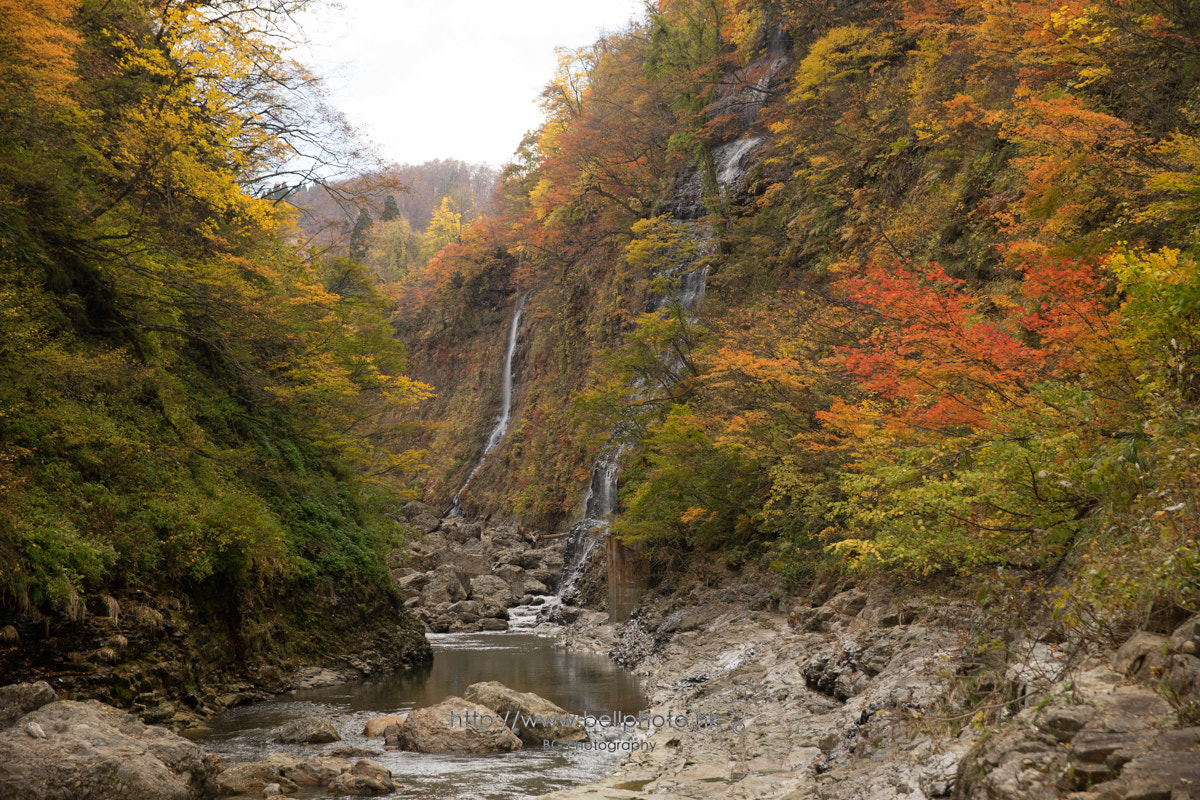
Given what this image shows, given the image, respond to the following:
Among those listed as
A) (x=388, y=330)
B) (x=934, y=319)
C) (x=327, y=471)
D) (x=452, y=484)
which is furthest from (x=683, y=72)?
(x=452, y=484)

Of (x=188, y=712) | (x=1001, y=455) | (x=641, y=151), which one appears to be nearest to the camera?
(x=1001, y=455)

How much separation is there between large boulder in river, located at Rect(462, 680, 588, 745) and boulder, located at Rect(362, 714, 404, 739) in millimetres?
1070

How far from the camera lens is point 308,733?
9.05 metres

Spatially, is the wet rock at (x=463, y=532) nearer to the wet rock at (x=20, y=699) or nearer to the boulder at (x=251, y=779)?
the boulder at (x=251, y=779)

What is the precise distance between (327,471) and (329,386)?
2.59m

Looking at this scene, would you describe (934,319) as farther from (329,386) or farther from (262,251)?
(262,251)

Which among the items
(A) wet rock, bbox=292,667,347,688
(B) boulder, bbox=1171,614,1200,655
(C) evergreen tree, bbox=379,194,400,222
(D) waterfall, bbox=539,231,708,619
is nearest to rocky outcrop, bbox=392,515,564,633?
(D) waterfall, bbox=539,231,708,619

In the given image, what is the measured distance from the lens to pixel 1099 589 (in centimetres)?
394

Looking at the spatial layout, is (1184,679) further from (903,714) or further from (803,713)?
(803,713)

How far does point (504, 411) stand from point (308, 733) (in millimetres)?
33170

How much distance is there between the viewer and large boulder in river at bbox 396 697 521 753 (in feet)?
29.3

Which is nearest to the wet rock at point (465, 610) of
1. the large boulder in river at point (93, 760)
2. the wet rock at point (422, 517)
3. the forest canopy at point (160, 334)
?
the forest canopy at point (160, 334)

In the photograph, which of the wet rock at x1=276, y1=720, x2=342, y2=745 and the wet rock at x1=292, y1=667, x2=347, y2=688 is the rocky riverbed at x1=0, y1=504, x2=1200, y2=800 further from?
the wet rock at x1=276, y1=720, x2=342, y2=745

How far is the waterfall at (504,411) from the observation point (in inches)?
1570
